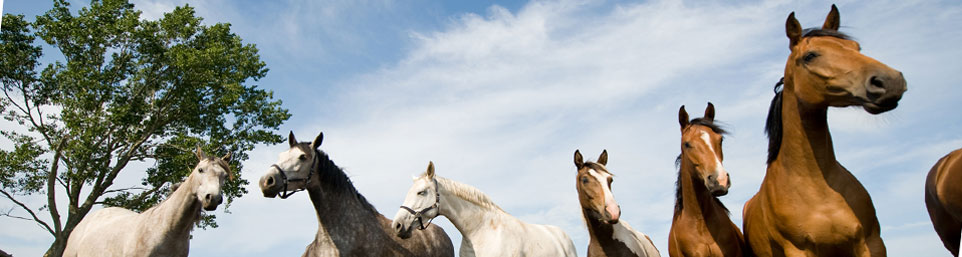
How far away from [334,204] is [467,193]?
1.75 metres

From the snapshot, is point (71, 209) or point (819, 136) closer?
point (819, 136)

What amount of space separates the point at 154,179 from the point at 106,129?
2.16 metres

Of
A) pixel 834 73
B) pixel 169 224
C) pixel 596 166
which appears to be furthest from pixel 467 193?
pixel 834 73

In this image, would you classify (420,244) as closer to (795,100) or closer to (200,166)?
(200,166)

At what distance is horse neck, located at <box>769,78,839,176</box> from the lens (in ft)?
13.9

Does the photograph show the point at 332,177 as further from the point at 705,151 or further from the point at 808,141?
the point at 808,141

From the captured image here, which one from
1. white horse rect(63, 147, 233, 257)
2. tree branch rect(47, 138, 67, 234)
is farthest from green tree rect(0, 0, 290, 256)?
white horse rect(63, 147, 233, 257)

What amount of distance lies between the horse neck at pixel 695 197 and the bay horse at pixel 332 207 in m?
3.71

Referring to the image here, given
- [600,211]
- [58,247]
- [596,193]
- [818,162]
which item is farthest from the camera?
[58,247]

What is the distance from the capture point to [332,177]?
8102 mm

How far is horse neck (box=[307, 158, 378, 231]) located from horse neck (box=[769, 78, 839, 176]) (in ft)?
17.1

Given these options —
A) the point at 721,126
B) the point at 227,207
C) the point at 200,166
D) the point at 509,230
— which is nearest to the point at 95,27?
the point at 227,207

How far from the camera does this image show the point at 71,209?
18.4 m

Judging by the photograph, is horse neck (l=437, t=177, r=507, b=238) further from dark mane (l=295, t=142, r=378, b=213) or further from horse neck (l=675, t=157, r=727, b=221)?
horse neck (l=675, t=157, r=727, b=221)
